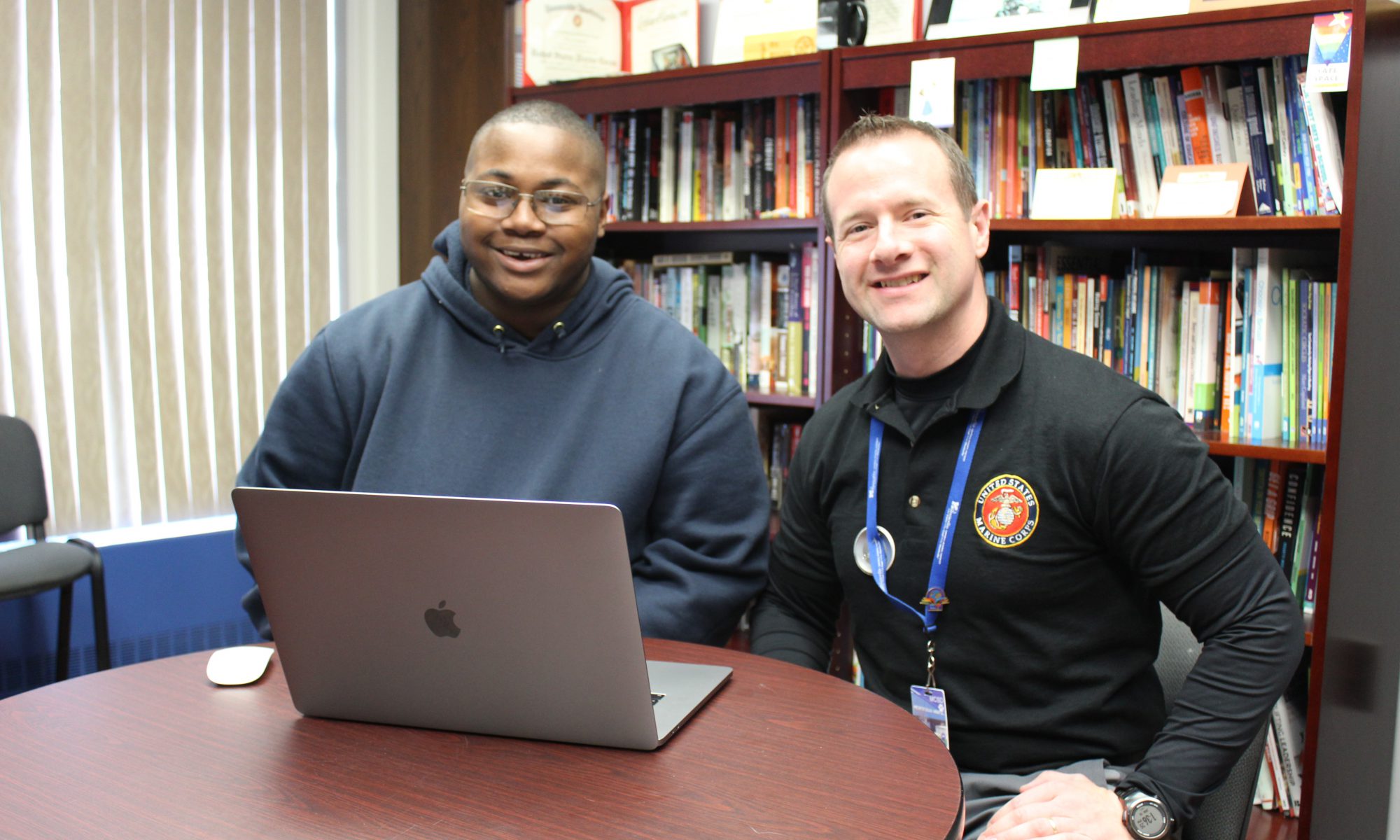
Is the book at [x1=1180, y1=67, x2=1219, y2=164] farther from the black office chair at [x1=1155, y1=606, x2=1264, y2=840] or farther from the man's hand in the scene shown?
the man's hand

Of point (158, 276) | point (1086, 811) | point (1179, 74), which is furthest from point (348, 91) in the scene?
point (1086, 811)

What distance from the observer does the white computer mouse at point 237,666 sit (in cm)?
117

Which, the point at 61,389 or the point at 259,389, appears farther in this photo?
the point at 259,389

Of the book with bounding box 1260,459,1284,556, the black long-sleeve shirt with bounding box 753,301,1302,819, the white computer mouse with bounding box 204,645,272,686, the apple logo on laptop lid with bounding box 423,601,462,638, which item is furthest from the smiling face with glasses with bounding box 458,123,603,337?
the book with bounding box 1260,459,1284,556

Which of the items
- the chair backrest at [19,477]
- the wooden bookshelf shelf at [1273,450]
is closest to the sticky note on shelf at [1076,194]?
the wooden bookshelf shelf at [1273,450]

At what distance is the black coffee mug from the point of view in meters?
2.31

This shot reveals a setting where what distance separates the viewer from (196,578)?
2.92m

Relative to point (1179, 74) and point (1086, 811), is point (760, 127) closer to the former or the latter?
point (1179, 74)

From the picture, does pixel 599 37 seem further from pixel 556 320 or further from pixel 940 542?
pixel 940 542

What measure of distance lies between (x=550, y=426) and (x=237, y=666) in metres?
0.56

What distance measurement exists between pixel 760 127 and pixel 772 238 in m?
0.28

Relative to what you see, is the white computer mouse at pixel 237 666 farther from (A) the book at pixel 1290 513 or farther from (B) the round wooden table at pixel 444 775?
(A) the book at pixel 1290 513

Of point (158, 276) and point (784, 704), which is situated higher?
point (158, 276)

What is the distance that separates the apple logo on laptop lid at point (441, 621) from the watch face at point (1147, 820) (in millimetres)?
703
